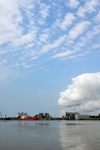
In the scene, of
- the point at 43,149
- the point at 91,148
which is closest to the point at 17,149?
the point at 43,149

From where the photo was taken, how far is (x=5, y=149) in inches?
1367

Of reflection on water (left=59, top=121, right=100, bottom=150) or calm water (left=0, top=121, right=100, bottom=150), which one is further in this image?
calm water (left=0, top=121, right=100, bottom=150)

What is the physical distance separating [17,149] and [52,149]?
6956mm

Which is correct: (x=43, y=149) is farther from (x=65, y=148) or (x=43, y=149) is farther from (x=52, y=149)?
(x=65, y=148)

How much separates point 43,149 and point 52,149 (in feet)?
5.78

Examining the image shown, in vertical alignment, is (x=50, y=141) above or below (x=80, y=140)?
above

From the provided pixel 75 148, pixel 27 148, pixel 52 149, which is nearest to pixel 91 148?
pixel 75 148

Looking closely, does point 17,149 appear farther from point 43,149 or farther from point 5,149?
point 43,149

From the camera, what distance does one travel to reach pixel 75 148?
35156 millimetres

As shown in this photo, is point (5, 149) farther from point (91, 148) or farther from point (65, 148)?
point (91, 148)

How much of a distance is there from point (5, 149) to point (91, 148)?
17.0 meters

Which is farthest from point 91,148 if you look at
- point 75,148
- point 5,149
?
point 5,149

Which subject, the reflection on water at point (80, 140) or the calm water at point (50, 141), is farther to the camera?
the calm water at point (50, 141)

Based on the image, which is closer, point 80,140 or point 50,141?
point 50,141
